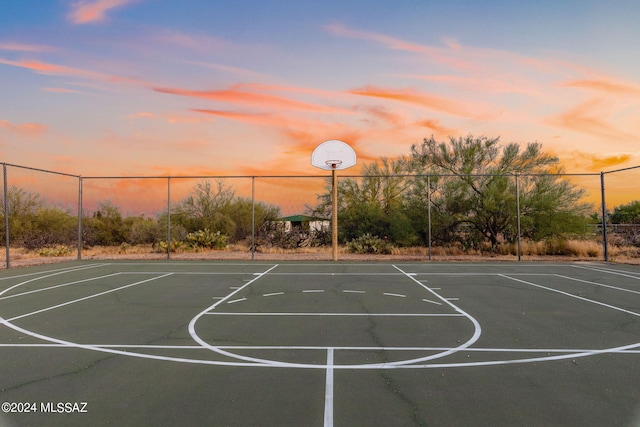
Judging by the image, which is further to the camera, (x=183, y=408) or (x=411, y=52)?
(x=411, y=52)

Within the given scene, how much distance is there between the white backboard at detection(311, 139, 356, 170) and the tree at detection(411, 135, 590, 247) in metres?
3.64

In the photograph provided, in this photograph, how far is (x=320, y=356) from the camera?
3.97 m

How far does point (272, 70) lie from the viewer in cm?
1312

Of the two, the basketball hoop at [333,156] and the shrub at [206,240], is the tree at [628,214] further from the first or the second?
the shrub at [206,240]

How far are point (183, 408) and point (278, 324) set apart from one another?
8.39 feet

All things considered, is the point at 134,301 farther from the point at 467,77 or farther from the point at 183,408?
the point at 467,77

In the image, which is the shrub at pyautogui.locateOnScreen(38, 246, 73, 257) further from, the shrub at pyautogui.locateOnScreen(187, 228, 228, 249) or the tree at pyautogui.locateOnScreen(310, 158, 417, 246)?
the tree at pyautogui.locateOnScreen(310, 158, 417, 246)

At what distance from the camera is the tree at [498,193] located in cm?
1564

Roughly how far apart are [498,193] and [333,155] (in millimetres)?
6941

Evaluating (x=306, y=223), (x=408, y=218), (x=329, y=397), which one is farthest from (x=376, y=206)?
(x=329, y=397)

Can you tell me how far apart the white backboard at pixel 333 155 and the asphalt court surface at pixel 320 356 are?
779 centimetres

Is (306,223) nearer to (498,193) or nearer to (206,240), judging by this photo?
(206,240)

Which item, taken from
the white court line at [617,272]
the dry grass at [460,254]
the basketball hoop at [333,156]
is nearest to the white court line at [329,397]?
the white court line at [617,272]

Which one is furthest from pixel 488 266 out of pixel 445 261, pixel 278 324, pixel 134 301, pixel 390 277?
pixel 134 301
